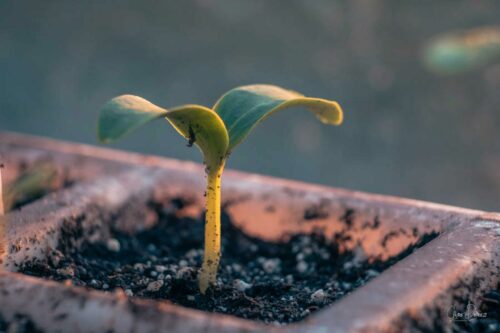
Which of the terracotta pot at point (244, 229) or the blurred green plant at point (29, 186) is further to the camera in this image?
the blurred green plant at point (29, 186)

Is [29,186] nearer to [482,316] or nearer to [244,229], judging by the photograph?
[244,229]

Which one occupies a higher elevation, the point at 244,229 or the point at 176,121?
the point at 176,121

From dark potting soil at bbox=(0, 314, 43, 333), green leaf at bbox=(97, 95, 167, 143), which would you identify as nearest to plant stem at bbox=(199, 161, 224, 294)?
green leaf at bbox=(97, 95, 167, 143)

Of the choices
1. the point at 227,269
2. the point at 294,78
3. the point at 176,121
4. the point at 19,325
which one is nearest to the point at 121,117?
the point at 176,121

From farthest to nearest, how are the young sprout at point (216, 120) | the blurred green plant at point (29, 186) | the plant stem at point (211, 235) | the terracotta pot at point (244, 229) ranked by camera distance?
the blurred green plant at point (29, 186) → the plant stem at point (211, 235) → the young sprout at point (216, 120) → the terracotta pot at point (244, 229)

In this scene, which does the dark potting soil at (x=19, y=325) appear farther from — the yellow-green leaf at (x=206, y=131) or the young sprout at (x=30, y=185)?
the young sprout at (x=30, y=185)

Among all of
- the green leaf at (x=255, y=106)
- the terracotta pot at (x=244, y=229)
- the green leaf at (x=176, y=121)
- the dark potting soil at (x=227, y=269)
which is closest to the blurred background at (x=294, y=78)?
the terracotta pot at (x=244, y=229)
